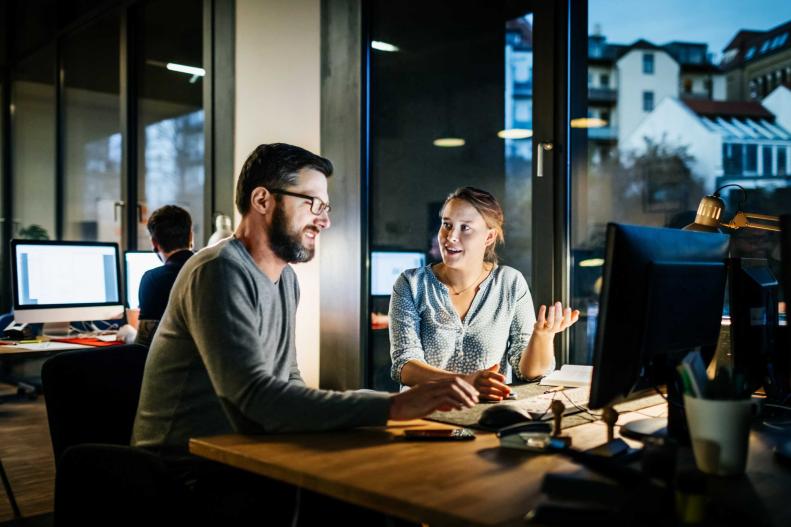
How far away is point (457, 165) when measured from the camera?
12.3ft

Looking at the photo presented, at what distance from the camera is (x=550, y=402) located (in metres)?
1.87

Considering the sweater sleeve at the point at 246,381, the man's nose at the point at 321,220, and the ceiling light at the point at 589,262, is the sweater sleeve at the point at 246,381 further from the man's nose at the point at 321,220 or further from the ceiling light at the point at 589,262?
the ceiling light at the point at 589,262

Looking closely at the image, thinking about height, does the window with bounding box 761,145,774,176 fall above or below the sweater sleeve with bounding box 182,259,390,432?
above

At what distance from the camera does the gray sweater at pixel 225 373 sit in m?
1.49

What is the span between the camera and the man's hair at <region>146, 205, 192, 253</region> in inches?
144

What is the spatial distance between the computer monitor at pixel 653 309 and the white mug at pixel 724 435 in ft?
0.54

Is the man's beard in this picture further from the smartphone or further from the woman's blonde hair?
the woman's blonde hair

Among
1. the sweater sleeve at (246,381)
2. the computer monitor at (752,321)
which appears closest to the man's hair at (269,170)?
the sweater sleeve at (246,381)

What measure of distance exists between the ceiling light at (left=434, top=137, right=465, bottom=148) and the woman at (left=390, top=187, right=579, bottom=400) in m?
1.11

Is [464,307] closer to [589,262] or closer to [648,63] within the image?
[589,262]

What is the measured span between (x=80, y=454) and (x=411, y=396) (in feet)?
2.24

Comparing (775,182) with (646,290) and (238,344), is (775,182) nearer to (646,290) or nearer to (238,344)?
(646,290)

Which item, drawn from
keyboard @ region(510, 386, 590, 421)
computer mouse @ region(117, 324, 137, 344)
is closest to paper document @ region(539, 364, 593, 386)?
keyboard @ region(510, 386, 590, 421)

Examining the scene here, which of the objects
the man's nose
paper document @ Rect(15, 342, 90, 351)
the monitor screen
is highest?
the man's nose
